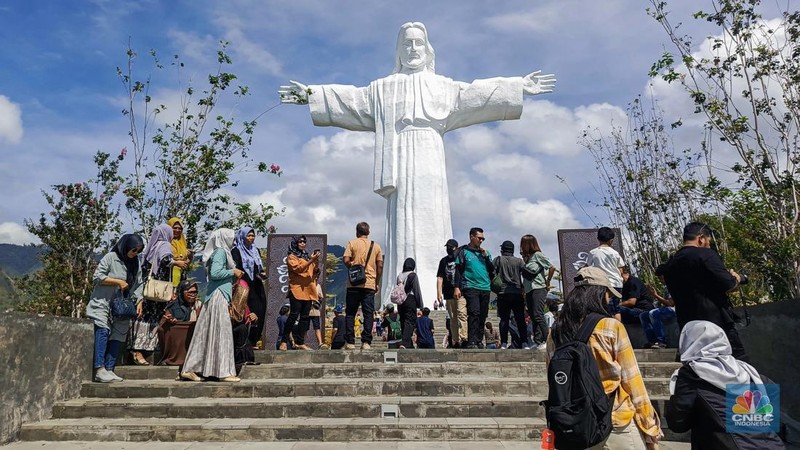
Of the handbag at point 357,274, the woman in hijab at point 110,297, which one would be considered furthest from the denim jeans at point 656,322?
the woman in hijab at point 110,297

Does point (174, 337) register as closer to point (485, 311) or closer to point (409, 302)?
point (409, 302)

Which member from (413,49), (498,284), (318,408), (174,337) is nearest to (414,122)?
(413,49)

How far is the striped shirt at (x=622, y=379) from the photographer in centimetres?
257

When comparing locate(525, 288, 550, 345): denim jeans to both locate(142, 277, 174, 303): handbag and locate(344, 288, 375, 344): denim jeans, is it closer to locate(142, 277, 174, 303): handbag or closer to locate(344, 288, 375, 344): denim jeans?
locate(344, 288, 375, 344): denim jeans

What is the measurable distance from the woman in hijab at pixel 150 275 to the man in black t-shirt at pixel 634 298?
5695 mm

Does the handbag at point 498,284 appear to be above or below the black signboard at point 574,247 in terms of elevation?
below

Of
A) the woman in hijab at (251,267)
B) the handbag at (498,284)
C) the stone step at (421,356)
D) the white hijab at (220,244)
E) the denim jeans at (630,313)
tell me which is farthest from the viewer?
the denim jeans at (630,313)

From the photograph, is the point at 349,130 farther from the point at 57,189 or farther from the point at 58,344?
the point at 58,344

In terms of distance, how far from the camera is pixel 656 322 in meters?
7.27

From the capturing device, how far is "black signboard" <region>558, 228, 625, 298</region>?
32.0ft

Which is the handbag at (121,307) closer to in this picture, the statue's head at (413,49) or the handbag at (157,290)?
the handbag at (157,290)

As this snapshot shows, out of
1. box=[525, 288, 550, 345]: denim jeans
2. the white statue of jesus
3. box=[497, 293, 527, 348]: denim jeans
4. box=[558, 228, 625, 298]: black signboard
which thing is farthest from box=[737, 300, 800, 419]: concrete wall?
the white statue of jesus

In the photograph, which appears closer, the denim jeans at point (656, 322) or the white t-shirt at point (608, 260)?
the white t-shirt at point (608, 260)

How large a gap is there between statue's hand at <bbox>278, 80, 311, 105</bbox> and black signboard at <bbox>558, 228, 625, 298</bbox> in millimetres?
7142
